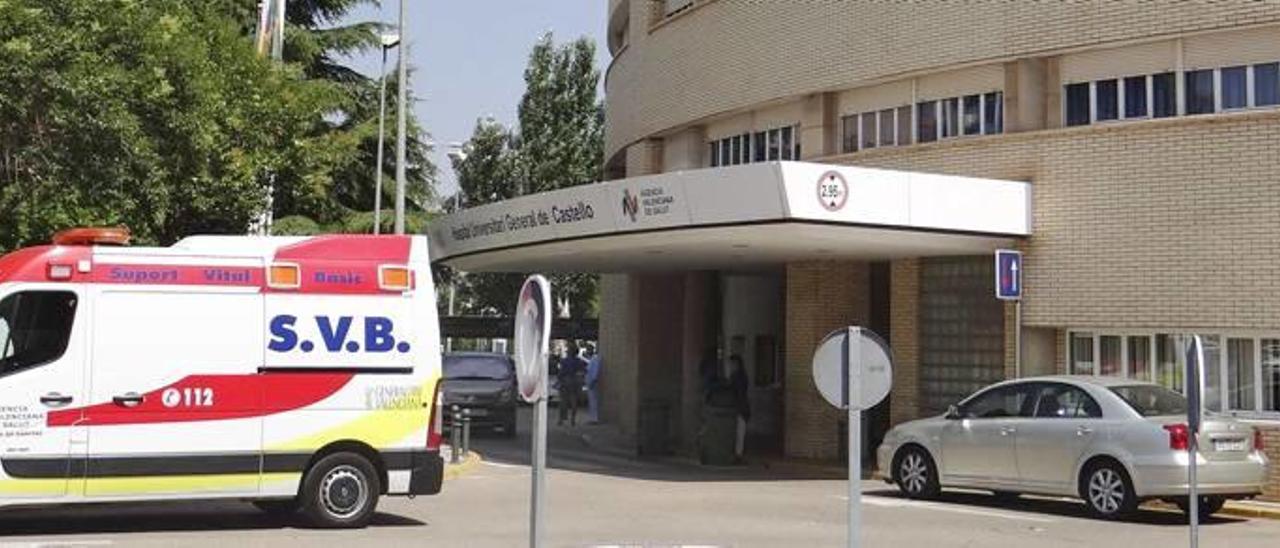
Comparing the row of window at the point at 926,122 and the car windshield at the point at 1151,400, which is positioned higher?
the row of window at the point at 926,122

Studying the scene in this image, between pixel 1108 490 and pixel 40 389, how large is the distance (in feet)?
32.7

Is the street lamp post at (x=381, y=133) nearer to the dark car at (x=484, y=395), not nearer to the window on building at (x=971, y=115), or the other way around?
the dark car at (x=484, y=395)

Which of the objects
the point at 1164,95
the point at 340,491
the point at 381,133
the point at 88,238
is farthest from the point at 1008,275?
the point at 381,133

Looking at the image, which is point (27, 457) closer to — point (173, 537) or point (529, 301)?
point (173, 537)

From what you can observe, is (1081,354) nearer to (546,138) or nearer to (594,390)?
(594,390)

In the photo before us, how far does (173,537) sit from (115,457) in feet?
2.72

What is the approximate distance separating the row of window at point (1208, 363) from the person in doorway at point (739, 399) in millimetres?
5251

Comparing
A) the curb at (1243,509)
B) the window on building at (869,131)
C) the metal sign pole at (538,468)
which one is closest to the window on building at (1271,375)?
the curb at (1243,509)

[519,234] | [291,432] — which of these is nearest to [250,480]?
[291,432]

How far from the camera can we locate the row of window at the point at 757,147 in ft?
77.8

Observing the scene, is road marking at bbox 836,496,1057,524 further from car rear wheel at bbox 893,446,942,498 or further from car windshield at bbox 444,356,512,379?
car windshield at bbox 444,356,512,379

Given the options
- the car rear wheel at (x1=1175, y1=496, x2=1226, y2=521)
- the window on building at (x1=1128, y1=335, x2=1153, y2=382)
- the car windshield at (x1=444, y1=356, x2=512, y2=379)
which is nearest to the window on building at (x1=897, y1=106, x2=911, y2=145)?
the window on building at (x1=1128, y1=335, x2=1153, y2=382)

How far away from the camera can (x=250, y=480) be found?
12.6m

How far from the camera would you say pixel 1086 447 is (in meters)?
14.6
